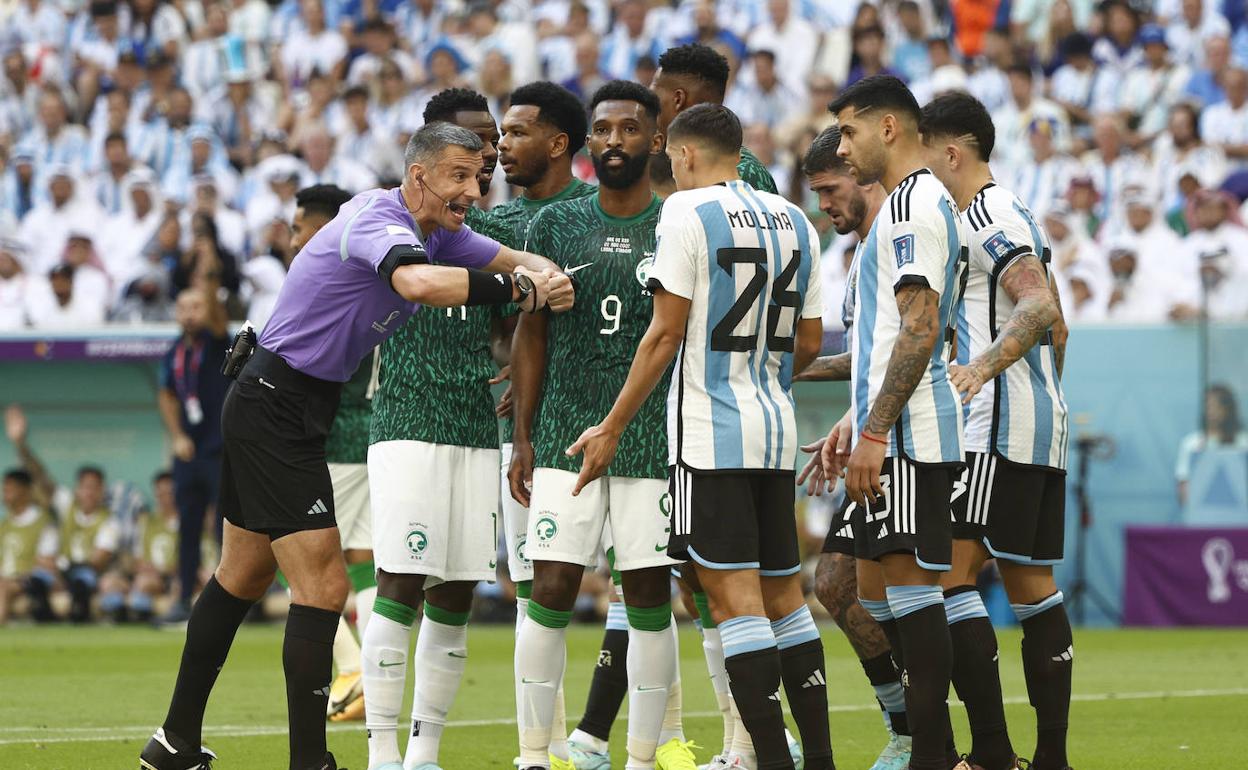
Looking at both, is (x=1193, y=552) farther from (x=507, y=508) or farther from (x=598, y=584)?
(x=507, y=508)

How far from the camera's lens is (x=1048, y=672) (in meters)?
7.05

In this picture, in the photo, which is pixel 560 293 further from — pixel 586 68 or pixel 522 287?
pixel 586 68

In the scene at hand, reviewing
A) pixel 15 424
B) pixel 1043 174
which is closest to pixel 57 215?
pixel 15 424

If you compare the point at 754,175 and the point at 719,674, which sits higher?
the point at 754,175

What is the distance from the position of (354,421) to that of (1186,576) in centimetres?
910

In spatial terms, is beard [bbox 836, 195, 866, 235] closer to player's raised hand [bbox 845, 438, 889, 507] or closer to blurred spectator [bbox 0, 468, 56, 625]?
player's raised hand [bbox 845, 438, 889, 507]

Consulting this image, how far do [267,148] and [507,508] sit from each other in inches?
573

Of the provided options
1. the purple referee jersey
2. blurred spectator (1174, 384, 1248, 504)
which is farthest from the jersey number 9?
blurred spectator (1174, 384, 1248, 504)

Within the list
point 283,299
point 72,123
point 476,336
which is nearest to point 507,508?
point 476,336

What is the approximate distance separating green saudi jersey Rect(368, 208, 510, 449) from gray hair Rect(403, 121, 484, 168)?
2.75ft

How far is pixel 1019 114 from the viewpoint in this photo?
65.1 ft

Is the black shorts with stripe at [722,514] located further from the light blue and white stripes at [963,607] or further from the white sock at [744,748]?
the white sock at [744,748]

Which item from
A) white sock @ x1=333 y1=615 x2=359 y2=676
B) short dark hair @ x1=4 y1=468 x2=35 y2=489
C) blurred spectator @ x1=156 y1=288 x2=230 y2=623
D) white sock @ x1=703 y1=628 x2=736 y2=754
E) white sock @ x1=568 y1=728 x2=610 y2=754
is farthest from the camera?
short dark hair @ x1=4 y1=468 x2=35 y2=489

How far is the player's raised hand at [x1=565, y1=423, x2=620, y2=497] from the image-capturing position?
6.61 m
